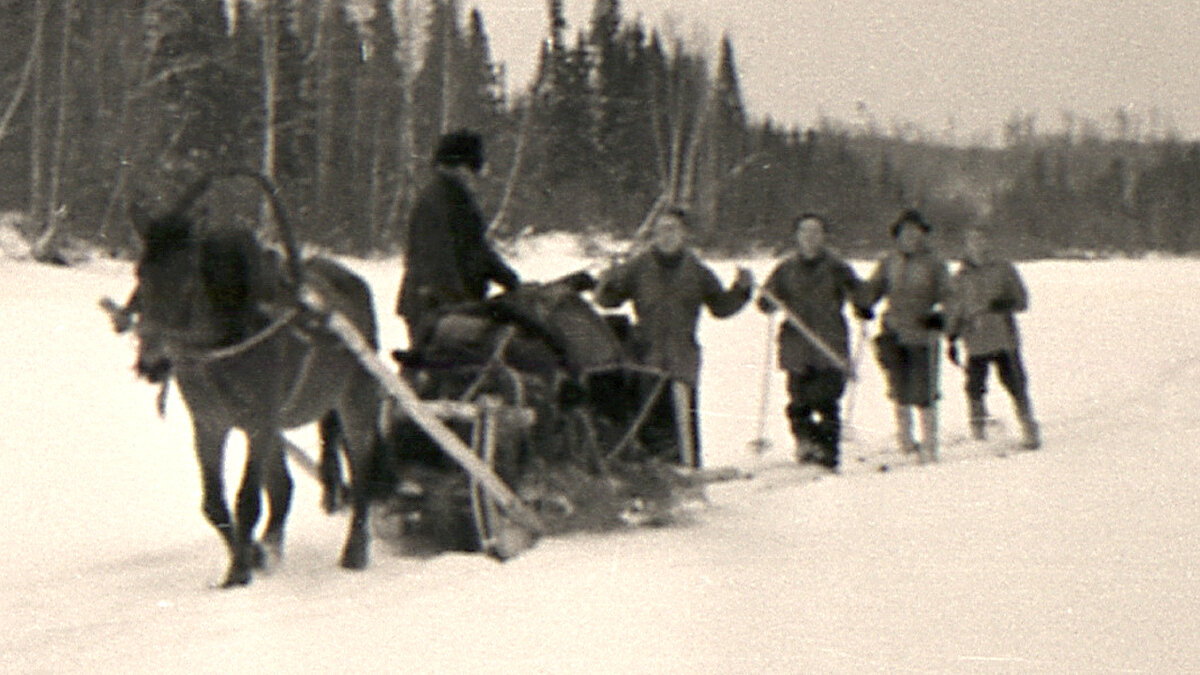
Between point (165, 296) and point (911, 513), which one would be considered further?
point (911, 513)

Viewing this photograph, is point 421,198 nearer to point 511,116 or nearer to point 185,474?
point 185,474


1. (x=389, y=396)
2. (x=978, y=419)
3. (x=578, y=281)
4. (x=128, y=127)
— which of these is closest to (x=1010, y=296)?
(x=978, y=419)

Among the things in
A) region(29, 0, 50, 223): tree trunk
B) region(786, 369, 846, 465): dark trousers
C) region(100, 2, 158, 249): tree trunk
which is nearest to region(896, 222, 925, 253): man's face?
region(786, 369, 846, 465): dark trousers

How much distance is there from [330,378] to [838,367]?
4001 mm

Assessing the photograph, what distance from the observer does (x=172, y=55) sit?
41906mm

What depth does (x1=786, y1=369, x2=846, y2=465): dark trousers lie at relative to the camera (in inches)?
399

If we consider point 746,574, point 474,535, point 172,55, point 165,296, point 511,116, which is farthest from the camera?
point 511,116

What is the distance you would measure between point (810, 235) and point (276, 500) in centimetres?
432

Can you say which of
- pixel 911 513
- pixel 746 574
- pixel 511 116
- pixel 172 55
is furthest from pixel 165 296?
pixel 511 116

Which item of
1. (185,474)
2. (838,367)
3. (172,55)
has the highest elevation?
(172,55)

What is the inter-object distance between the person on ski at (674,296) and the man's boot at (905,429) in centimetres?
244

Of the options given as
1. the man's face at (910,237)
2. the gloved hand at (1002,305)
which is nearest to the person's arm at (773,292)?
the man's face at (910,237)

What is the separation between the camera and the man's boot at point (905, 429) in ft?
36.6

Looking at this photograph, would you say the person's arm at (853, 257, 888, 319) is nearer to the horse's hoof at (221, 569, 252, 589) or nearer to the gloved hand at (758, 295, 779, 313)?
the gloved hand at (758, 295, 779, 313)
